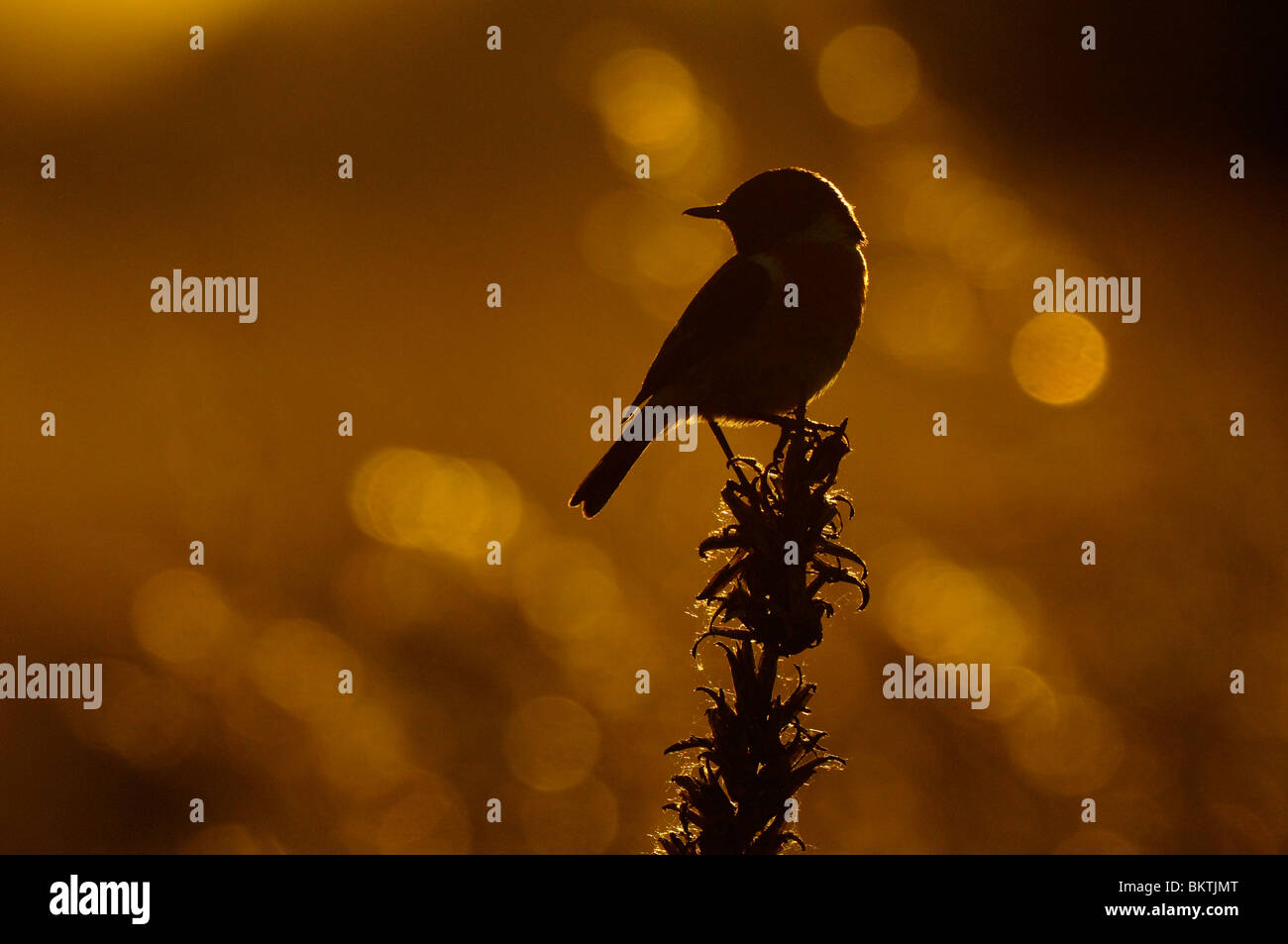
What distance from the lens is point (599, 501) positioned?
21.9 ft

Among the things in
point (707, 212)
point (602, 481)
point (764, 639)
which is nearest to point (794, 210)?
point (707, 212)

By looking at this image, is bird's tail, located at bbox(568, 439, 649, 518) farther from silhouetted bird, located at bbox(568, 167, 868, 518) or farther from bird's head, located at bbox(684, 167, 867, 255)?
bird's head, located at bbox(684, 167, 867, 255)

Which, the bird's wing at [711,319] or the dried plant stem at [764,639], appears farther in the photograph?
the bird's wing at [711,319]

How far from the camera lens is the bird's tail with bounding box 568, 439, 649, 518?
6.67 metres

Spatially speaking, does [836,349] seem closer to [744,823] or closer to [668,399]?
[668,399]

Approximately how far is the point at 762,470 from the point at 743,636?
2.51ft

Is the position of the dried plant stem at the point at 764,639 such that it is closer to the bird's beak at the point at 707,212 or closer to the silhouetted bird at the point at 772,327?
the silhouetted bird at the point at 772,327

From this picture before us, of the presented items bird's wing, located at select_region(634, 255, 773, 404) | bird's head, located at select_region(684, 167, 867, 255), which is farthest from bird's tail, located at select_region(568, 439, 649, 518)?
bird's head, located at select_region(684, 167, 867, 255)

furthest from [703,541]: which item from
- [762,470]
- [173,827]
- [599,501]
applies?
[173,827]

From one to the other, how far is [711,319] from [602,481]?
1.44 m

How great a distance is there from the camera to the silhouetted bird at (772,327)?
7117 millimetres

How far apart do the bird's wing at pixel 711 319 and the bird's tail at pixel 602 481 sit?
3.11 ft

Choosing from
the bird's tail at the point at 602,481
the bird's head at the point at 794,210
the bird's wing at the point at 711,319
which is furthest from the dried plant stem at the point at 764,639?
the bird's head at the point at 794,210

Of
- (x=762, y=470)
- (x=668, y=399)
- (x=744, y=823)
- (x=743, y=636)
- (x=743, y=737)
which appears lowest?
(x=744, y=823)
